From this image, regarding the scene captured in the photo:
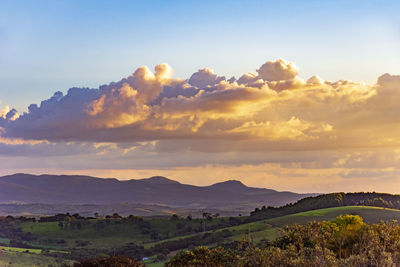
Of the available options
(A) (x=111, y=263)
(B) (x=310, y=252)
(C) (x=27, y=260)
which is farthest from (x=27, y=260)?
(B) (x=310, y=252)

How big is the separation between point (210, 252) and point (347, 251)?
1384 inches

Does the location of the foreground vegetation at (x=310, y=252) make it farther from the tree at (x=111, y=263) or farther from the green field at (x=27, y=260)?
the green field at (x=27, y=260)

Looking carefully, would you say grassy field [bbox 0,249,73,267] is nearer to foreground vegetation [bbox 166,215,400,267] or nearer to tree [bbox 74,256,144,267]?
tree [bbox 74,256,144,267]

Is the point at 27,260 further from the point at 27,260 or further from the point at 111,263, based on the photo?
the point at 111,263

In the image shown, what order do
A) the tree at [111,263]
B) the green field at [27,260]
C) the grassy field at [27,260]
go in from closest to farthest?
the tree at [111,263], the grassy field at [27,260], the green field at [27,260]

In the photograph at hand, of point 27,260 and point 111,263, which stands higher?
point 111,263

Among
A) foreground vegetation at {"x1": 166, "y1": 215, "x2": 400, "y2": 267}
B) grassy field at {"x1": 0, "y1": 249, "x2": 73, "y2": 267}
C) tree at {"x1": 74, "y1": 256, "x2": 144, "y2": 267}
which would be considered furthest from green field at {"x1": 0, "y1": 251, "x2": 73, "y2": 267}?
foreground vegetation at {"x1": 166, "y1": 215, "x2": 400, "y2": 267}

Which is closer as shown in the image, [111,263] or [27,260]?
[111,263]

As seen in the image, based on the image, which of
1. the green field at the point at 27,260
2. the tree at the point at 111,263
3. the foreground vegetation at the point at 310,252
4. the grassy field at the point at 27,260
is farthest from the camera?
the green field at the point at 27,260

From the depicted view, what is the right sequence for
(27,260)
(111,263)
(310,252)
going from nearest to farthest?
(111,263) < (310,252) < (27,260)

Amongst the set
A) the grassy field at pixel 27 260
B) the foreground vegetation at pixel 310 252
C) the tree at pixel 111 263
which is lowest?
the grassy field at pixel 27 260

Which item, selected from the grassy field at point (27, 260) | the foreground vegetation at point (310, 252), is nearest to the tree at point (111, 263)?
the foreground vegetation at point (310, 252)

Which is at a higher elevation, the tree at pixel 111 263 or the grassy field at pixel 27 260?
the tree at pixel 111 263

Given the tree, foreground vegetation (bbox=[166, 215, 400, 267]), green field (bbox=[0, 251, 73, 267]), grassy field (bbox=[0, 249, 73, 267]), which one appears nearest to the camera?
foreground vegetation (bbox=[166, 215, 400, 267])
